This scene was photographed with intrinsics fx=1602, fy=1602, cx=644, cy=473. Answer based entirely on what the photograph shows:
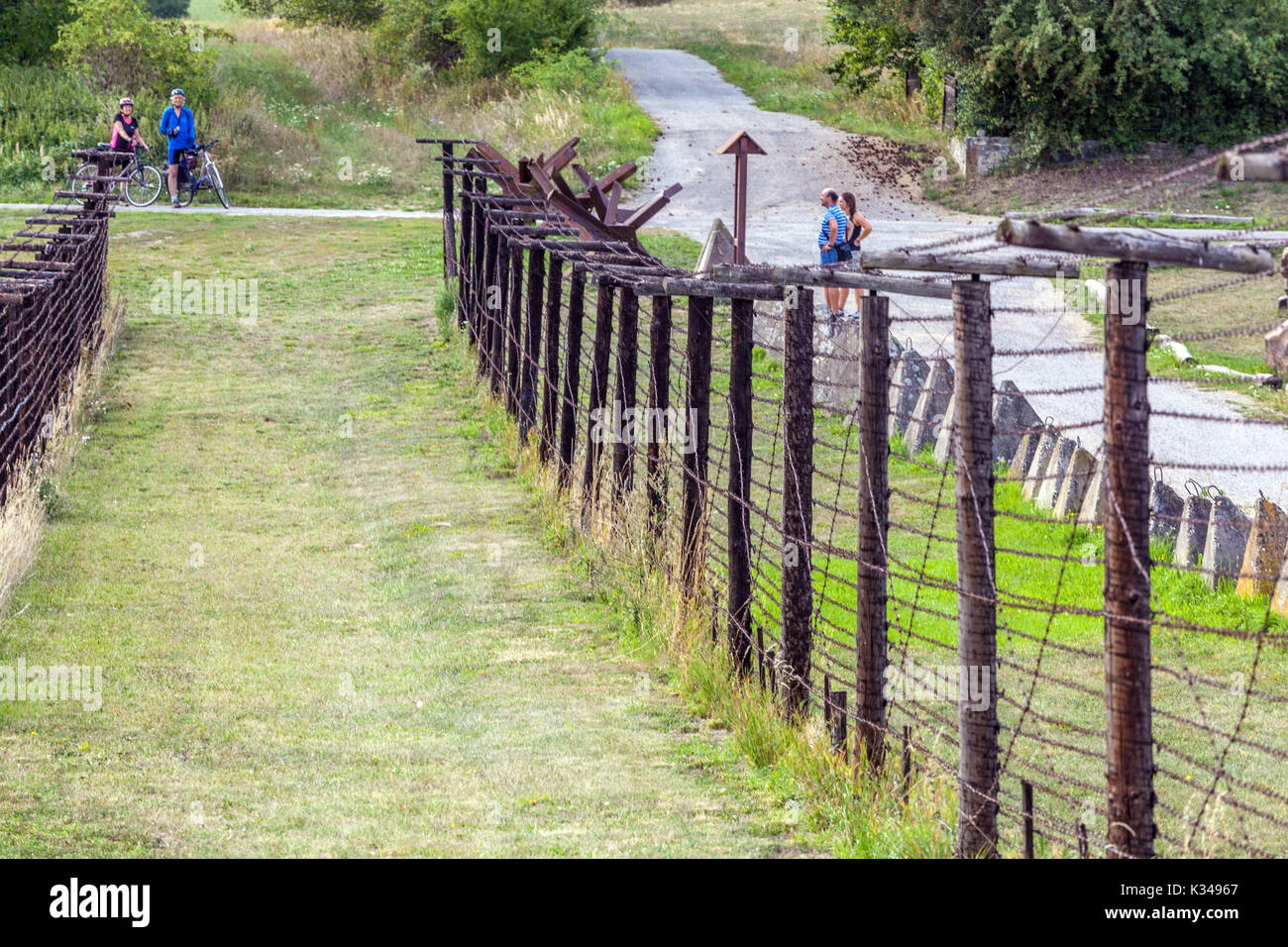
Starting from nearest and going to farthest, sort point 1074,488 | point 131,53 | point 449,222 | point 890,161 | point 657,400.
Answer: point 657,400, point 1074,488, point 449,222, point 131,53, point 890,161

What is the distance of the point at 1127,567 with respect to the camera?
4453 mm

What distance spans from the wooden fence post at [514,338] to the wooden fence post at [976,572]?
359 inches

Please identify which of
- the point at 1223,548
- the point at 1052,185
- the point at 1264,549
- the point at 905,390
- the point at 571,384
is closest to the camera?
the point at 1264,549

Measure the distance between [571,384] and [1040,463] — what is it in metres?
3.64

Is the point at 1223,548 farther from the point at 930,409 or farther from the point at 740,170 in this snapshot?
the point at 740,170

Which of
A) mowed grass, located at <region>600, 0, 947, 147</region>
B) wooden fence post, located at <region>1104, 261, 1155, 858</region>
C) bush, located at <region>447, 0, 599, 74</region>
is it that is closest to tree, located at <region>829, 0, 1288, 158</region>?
mowed grass, located at <region>600, 0, 947, 147</region>

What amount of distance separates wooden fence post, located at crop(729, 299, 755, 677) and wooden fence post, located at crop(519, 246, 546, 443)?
5628 mm

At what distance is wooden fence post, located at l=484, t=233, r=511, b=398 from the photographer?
15.2 meters

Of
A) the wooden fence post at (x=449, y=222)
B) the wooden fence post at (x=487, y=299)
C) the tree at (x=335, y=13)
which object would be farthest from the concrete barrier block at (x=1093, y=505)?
the tree at (x=335, y=13)

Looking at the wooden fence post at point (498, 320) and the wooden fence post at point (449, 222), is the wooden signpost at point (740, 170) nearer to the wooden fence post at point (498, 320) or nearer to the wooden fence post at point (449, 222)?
the wooden fence post at point (449, 222)

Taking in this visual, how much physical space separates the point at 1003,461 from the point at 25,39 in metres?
27.7

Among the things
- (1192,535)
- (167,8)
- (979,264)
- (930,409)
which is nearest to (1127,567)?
(979,264)

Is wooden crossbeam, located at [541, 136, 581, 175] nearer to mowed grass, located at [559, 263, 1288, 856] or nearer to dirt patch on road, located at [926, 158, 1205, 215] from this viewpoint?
mowed grass, located at [559, 263, 1288, 856]
